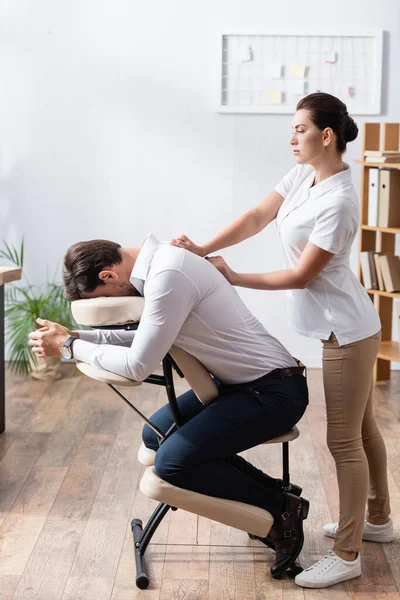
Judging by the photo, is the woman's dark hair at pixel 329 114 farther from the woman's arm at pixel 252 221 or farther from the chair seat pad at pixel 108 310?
the chair seat pad at pixel 108 310

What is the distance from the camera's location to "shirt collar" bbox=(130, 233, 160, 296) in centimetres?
209

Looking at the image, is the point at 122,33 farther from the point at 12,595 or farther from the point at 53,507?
the point at 12,595

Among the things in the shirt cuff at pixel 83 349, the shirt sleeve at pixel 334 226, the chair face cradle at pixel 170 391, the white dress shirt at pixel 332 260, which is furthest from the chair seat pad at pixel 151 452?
the shirt sleeve at pixel 334 226

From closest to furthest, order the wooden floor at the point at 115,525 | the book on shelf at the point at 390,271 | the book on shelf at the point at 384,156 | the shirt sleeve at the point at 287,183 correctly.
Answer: the wooden floor at the point at 115,525 → the shirt sleeve at the point at 287,183 → the book on shelf at the point at 384,156 → the book on shelf at the point at 390,271

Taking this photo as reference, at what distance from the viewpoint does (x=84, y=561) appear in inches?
93.8

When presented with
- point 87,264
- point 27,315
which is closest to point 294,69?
point 27,315

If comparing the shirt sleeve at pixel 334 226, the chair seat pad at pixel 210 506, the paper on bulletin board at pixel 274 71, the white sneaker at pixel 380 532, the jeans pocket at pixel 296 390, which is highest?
the paper on bulletin board at pixel 274 71

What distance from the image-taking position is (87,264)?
6.93 ft

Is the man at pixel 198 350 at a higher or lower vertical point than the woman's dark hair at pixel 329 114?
lower

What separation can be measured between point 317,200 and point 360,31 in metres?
2.55

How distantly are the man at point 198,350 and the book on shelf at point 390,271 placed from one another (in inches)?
80.1

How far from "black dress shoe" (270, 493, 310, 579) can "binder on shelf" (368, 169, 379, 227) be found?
7.35 ft

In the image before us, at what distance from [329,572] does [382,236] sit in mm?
2444

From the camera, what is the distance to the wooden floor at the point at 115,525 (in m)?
2.24
